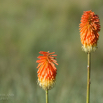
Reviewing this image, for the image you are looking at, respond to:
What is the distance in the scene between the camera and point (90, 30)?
351 cm

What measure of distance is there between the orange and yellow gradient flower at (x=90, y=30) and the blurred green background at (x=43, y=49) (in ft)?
6.42

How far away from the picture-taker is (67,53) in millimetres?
9227

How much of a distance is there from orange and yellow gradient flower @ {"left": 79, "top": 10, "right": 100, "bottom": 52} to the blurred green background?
196 cm

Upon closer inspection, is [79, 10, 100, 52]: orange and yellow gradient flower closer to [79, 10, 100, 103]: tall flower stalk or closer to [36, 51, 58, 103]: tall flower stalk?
[79, 10, 100, 103]: tall flower stalk

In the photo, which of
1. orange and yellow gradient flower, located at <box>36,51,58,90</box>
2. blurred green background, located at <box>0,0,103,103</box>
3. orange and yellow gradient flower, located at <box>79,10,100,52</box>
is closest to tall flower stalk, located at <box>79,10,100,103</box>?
orange and yellow gradient flower, located at <box>79,10,100,52</box>

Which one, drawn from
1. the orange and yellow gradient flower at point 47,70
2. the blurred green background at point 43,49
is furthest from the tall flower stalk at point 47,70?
the blurred green background at point 43,49

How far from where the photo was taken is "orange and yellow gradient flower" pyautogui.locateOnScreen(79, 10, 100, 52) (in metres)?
3.48

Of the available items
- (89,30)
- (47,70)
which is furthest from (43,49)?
(47,70)

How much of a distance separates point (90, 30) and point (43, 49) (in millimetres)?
5912

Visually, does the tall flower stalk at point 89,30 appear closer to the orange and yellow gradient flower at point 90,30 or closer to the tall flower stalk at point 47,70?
the orange and yellow gradient flower at point 90,30

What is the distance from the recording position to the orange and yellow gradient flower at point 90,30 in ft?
11.4

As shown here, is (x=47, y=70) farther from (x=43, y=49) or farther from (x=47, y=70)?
(x=43, y=49)

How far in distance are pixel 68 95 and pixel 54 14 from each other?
9.15m

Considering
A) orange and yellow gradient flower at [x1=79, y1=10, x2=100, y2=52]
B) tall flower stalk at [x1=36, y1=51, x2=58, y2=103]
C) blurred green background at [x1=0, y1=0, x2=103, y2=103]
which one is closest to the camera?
tall flower stalk at [x1=36, y1=51, x2=58, y2=103]
